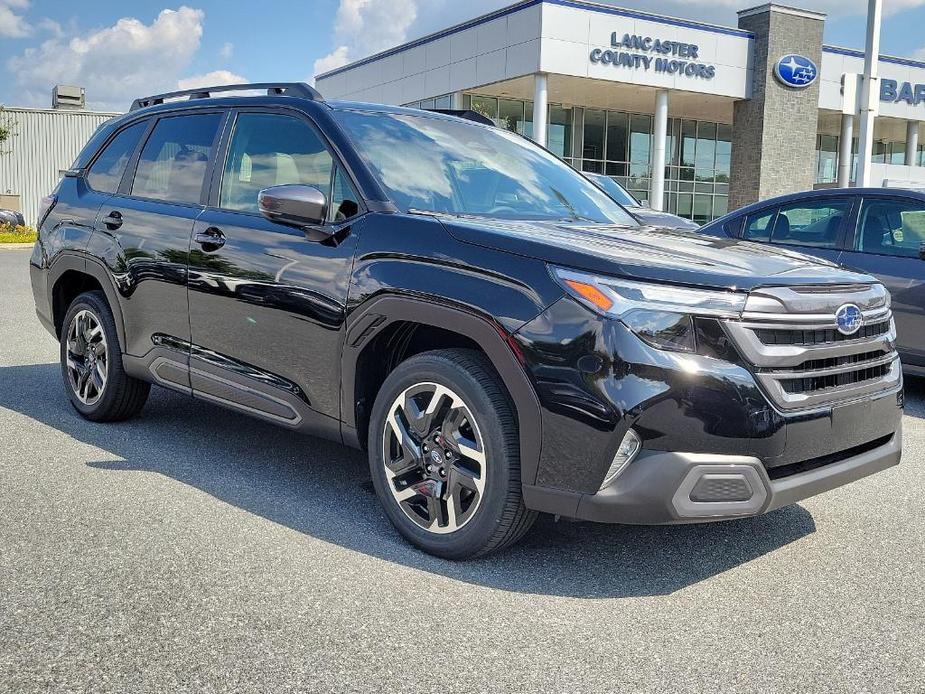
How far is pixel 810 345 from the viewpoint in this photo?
3.27 meters

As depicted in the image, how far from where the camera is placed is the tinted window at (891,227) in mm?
6992

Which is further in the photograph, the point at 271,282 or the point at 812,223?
the point at 812,223

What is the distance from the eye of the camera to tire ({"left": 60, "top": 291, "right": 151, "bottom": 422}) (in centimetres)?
536

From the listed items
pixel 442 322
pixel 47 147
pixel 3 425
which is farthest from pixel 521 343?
pixel 47 147

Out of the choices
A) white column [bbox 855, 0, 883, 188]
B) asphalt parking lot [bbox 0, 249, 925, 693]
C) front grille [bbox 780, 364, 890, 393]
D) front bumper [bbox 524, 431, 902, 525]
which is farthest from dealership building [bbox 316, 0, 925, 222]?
front bumper [bbox 524, 431, 902, 525]

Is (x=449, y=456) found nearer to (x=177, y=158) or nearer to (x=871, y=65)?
(x=177, y=158)

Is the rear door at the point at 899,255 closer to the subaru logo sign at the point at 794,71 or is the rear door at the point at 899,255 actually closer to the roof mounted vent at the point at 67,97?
the subaru logo sign at the point at 794,71

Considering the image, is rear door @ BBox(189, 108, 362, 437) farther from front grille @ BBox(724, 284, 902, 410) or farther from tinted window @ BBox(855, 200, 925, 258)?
tinted window @ BBox(855, 200, 925, 258)

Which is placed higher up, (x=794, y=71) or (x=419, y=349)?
(x=794, y=71)

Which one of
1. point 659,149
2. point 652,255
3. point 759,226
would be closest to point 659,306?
point 652,255

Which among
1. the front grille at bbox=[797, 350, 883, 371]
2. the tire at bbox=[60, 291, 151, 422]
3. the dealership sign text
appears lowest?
the tire at bbox=[60, 291, 151, 422]

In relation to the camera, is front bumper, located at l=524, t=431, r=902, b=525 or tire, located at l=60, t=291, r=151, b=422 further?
tire, located at l=60, t=291, r=151, b=422

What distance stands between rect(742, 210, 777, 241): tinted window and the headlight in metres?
5.00

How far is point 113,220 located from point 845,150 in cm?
3775
